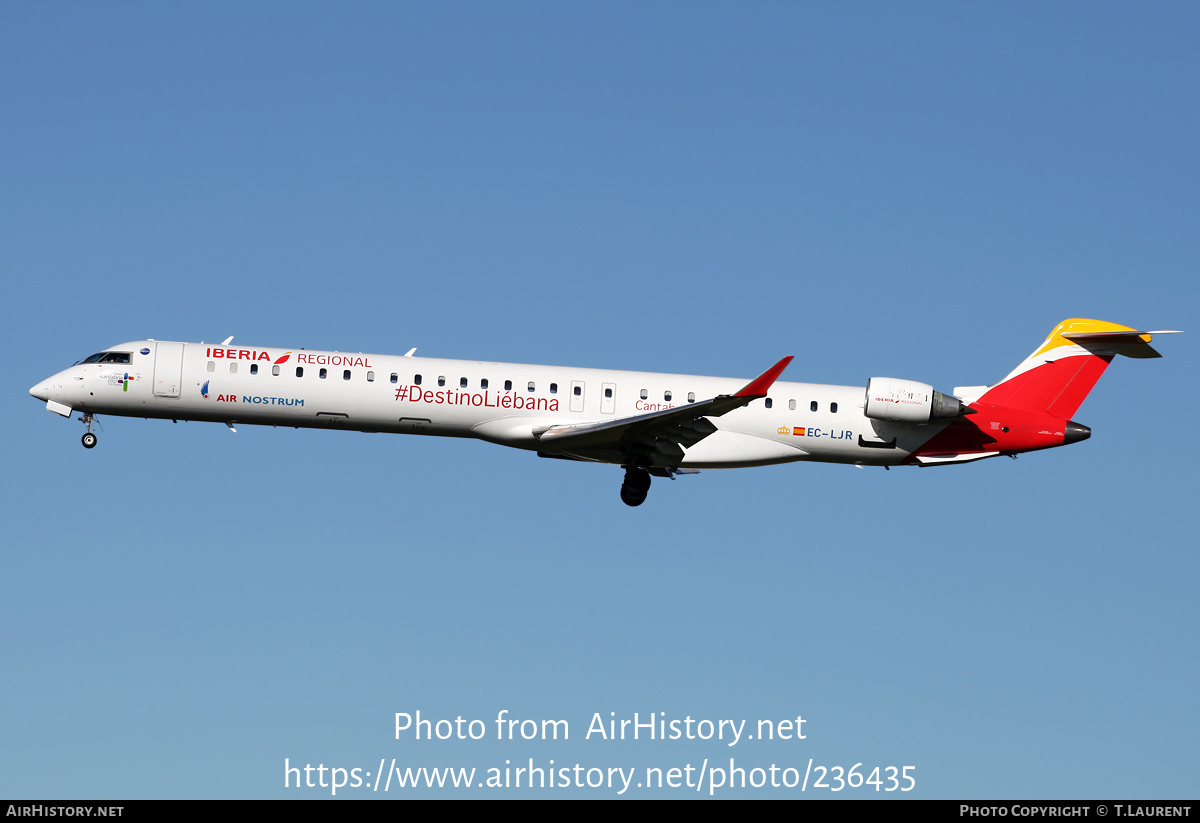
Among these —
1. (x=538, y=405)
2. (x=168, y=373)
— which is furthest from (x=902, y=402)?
(x=168, y=373)

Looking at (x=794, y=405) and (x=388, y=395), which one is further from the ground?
(x=388, y=395)

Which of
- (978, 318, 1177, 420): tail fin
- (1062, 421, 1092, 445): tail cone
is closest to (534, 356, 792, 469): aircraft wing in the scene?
(978, 318, 1177, 420): tail fin

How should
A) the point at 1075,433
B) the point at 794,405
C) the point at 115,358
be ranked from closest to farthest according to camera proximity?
the point at 115,358, the point at 794,405, the point at 1075,433

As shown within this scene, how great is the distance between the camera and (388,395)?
33.1 m

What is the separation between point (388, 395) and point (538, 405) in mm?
3432

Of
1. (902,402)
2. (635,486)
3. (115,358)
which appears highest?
(115,358)

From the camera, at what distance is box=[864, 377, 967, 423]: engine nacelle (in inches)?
1337

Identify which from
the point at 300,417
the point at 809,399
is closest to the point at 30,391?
the point at 300,417

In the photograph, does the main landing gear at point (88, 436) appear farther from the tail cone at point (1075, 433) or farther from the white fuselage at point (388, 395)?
the tail cone at point (1075, 433)

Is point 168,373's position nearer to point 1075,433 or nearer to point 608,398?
point 608,398

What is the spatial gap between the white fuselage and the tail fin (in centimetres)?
547

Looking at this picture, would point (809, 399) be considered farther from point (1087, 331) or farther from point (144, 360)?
point (144, 360)

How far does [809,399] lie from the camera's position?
34.4 m

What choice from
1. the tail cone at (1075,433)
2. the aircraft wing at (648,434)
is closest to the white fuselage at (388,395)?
the aircraft wing at (648,434)
